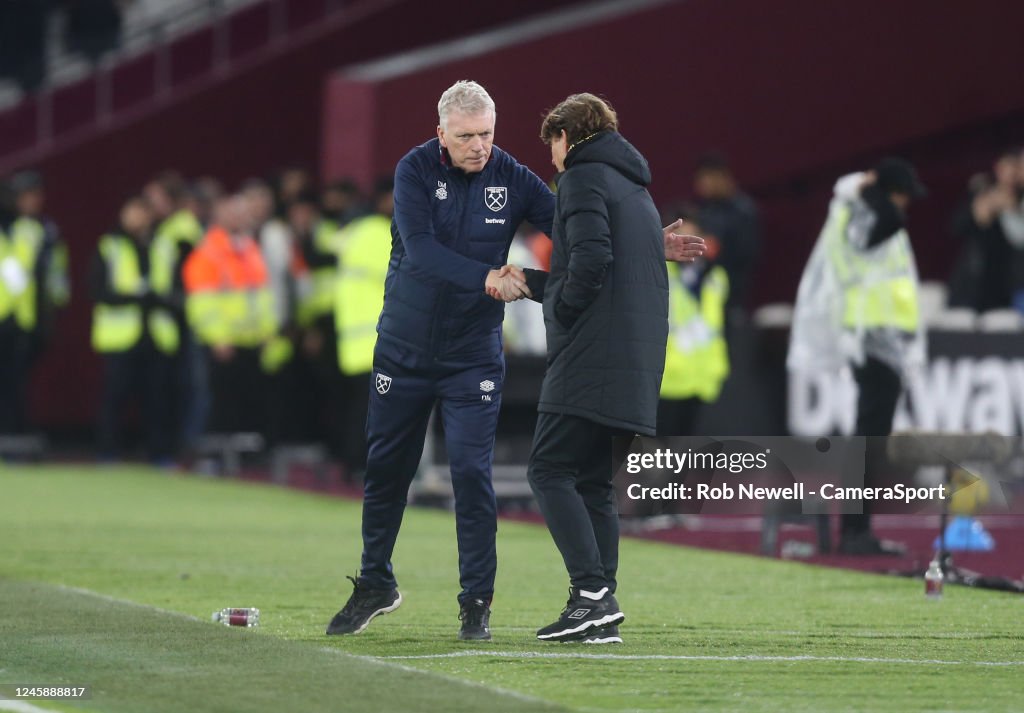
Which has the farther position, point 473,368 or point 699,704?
point 473,368

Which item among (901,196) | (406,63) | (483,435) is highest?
(406,63)

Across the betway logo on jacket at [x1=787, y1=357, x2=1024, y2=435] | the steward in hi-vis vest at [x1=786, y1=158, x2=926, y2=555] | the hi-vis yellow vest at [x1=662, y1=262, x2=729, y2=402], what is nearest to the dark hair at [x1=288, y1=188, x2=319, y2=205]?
the hi-vis yellow vest at [x1=662, y1=262, x2=729, y2=402]

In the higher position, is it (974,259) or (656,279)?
(974,259)

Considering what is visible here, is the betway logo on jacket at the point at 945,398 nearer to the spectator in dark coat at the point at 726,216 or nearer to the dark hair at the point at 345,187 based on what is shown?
the spectator in dark coat at the point at 726,216

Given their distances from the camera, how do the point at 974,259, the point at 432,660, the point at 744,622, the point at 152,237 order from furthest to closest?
the point at 152,237 < the point at 974,259 < the point at 744,622 < the point at 432,660

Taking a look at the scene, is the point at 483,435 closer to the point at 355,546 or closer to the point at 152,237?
the point at 355,546

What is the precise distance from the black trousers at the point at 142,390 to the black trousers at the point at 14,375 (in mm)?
776

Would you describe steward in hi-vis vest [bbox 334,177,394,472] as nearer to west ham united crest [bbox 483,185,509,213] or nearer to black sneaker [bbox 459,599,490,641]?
west ham united crest [bbox 483,185,509,213]

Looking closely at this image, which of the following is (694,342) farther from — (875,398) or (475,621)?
(475,621)

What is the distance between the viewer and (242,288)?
19453 mm

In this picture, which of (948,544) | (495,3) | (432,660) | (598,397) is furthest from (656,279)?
(495,3)

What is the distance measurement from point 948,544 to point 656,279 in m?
5.61

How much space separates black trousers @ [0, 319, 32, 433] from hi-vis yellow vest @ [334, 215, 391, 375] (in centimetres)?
513

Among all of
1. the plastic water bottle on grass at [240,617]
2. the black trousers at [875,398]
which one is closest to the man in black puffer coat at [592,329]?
the plastic water bottle on grass at [240,617]
